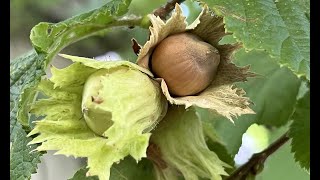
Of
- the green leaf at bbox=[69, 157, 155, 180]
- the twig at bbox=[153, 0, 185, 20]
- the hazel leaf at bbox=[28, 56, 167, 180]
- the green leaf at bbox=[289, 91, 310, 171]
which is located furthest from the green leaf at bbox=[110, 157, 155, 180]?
the green leaf at bbox=[289, 91, 310, 171]

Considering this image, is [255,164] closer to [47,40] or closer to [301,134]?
[301,134]

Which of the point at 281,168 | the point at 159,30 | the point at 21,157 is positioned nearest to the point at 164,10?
the point at 159,30

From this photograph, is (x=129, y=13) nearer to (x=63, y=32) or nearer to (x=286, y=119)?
(x=63, y=32)

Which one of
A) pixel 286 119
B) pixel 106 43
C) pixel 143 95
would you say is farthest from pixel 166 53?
pixel 106 43

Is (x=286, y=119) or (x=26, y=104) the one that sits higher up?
(x=26, y=104)

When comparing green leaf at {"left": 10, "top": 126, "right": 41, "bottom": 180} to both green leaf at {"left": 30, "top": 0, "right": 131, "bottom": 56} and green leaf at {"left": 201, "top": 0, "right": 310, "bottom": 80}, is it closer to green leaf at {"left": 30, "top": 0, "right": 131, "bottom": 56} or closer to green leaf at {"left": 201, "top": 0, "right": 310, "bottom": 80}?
green leaf at {"left": 30, "top": 0, "right": 131, "bottom": 56}

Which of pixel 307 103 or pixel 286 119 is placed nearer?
pixel 307 103

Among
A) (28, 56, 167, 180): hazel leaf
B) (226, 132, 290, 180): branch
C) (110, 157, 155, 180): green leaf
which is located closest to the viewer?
(28, 56, 167, 180): hazel leaf
